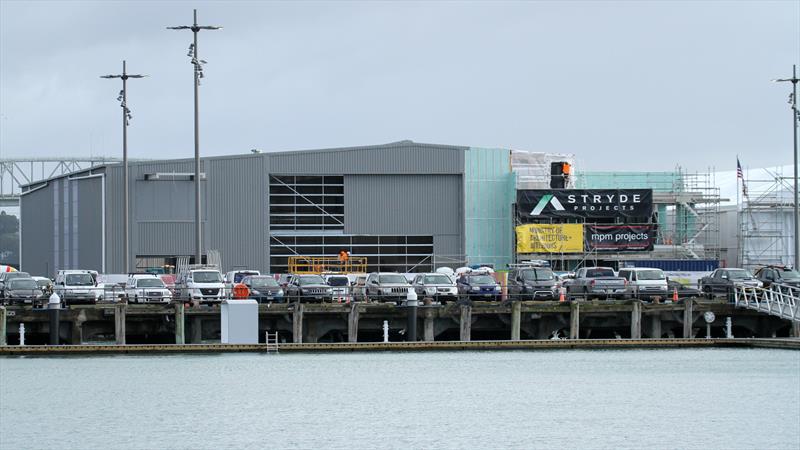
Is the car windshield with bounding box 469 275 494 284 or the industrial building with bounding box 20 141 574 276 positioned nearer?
the car windshield with bounding box 469 275 494 284

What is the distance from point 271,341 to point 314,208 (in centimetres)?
3795

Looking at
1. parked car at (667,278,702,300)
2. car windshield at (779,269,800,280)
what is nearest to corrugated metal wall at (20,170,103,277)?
parked car at (667,278,702,300)

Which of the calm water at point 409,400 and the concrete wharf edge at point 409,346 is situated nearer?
the calm water at point 409,400

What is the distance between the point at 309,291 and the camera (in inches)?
2623

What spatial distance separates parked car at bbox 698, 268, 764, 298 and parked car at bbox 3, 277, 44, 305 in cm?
2960

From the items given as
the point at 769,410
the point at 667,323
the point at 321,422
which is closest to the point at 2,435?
the point at 321,422

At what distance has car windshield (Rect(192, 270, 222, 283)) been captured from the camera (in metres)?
69.1

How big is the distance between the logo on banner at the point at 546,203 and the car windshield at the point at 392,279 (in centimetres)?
3302

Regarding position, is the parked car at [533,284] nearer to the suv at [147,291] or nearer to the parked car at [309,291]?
the parked car at [309,291]

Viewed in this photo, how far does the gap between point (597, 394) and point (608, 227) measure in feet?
152

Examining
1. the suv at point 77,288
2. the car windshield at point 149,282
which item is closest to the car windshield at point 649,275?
the car windshield at point 149,282

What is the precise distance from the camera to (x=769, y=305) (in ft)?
213

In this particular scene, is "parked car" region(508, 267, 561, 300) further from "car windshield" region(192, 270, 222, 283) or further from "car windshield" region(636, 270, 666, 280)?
"car windshield" region(192, 270, 222, 283)

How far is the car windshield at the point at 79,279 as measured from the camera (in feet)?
227
